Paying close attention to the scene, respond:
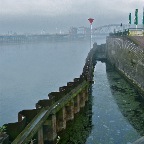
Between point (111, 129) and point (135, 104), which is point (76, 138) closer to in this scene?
point (111, 129)

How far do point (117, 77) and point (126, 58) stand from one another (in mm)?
5920

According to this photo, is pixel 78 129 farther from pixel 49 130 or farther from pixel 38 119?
pixel 38 119

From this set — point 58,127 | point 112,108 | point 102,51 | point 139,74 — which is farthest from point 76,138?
point 102,51

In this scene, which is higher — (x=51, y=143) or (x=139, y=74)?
(x=139, y=74)

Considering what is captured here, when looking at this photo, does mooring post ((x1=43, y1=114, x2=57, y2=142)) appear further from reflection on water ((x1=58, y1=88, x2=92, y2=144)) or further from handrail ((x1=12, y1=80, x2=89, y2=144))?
reflection on water ((x1=58, y1=88, x2=92, y2=144))

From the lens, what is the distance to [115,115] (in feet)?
83.0

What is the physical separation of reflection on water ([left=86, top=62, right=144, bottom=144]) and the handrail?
340 centimetres

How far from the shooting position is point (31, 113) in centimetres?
1530

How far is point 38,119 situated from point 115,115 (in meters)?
12.0

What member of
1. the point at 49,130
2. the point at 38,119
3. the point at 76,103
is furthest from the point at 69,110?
the point at 38,119

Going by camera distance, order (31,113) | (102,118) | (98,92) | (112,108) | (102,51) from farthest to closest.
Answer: (102,51), (98,92), (112,108), (102,118), (31,113)

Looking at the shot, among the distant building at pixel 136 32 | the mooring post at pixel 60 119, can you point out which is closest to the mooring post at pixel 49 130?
the mooring post at pixel 60 119

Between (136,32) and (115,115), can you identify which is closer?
(115,115)

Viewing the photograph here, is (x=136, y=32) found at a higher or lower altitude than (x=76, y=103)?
higher
